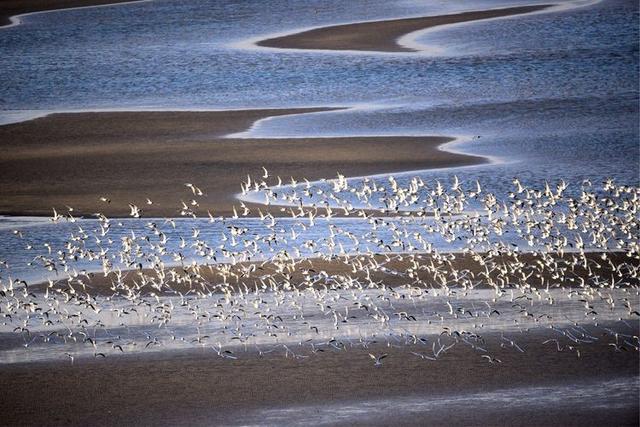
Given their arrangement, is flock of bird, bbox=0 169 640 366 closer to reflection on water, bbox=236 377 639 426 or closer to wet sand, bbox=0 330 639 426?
wet sand, bbox=0 330 639 426

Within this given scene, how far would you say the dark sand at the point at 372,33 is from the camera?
22131mm

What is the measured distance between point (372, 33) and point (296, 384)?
15.9 metres

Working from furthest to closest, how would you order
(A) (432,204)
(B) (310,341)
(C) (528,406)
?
(A) (432,204)
(B) (310,341)
(C) (528,406)

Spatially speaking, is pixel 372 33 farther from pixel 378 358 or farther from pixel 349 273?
pixel 378 358

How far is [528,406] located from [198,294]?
11.3ft

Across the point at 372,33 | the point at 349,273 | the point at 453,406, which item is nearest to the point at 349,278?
the point at 349,273

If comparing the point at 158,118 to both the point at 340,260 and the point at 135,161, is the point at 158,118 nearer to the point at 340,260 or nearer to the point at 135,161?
the point at 135,161

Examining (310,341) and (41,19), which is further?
(41,19)

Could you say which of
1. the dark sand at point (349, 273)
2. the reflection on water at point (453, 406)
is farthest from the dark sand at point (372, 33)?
the reflection on water at point (453, 406)

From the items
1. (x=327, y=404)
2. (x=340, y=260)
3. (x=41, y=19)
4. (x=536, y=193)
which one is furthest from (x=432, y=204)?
(x=41, y=19)

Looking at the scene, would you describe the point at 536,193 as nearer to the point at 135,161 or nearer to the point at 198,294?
the point at 198,294

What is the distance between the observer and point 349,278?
10.2 metres

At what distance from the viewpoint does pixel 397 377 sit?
7.98 m

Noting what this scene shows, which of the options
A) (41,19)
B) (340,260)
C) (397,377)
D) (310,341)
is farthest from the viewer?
(41,19)
